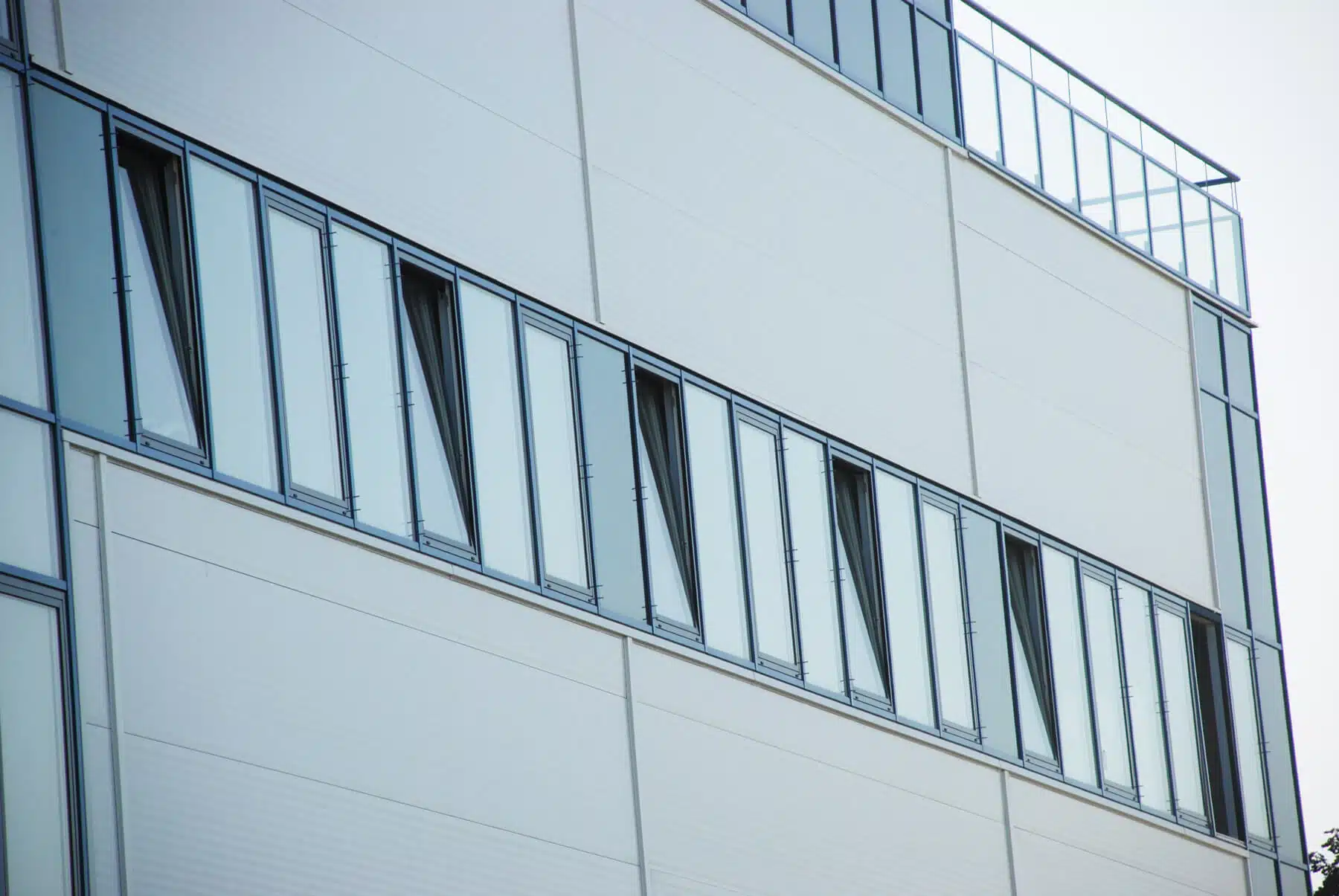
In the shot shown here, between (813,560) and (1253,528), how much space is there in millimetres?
11153

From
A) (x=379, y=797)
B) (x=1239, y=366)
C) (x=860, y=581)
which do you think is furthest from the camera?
(x=1239, y=366)

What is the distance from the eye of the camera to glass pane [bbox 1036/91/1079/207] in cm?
2936

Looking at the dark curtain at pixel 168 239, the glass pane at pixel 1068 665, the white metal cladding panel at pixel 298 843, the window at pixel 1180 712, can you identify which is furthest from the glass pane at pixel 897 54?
the dark curtain at pixel 168 239

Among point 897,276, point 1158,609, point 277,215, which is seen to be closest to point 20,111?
point 277,215

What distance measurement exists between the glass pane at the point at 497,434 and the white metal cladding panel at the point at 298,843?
2.43 m

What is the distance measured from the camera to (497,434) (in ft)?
64.2

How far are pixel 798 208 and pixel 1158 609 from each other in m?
8.79

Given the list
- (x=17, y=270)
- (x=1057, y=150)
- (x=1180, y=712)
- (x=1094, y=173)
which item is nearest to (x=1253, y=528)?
(x=1180, y=712)

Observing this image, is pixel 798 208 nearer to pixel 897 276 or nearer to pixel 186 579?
pixel 897 276

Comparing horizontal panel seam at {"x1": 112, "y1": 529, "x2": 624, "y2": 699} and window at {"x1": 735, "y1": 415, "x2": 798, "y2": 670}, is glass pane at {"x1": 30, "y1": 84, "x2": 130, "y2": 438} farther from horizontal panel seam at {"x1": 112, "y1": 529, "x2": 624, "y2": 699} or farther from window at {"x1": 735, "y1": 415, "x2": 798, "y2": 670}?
window at {"x1": 735, "y1": 415, "x2": 798, "y2": 670}

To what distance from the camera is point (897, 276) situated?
25453mm

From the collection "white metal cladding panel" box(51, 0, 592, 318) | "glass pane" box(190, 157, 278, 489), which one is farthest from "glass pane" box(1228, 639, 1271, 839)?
"glass pane" box(190, 157, 278, 489)

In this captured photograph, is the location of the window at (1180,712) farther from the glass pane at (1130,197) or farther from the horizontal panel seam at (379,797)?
the horizontal panel seam at (379,797)

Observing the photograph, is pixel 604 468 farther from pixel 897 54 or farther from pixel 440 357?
pixel 897 54
